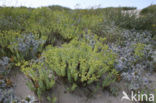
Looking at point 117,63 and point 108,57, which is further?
point 117,63

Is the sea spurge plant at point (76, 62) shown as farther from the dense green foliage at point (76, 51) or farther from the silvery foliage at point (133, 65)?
the silvery foliage at point (133, 65)

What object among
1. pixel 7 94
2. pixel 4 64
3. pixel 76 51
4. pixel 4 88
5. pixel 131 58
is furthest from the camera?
pixel 131 58

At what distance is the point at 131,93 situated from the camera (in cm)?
335

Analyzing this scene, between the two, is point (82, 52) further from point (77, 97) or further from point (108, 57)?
point (77, 97)

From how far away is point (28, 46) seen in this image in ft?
12.4

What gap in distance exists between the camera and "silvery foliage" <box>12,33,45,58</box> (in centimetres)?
366

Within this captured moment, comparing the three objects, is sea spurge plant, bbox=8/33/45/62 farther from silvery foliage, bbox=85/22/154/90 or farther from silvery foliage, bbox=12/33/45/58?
silvery foliage, bbox=85/22/154/90

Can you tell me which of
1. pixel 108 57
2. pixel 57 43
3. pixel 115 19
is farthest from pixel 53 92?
pixel 115 19

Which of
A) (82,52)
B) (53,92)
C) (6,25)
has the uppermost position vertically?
(6,25)

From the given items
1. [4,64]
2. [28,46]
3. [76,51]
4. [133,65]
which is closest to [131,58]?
[133,65]

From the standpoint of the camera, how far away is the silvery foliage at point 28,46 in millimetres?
3658

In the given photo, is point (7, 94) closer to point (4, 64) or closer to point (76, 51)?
point (4, 64)

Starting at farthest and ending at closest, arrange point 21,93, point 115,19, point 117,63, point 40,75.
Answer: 1. point 115,19
2. point 117,63
3. point 21,93
4. point 40,75

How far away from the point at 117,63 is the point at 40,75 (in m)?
1.99
